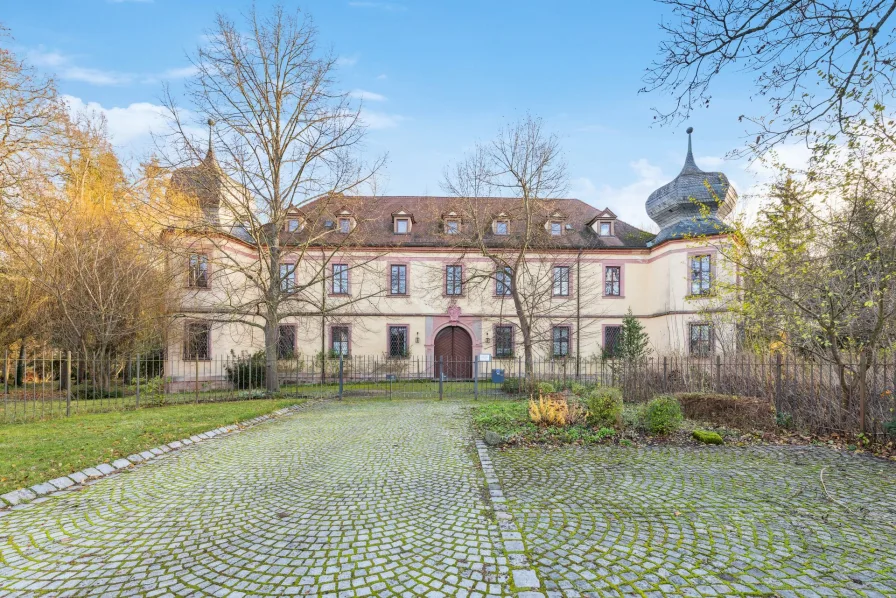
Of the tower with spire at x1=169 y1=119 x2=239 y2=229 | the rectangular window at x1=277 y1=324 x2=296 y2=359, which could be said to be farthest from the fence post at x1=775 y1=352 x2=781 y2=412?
the rectangular window at x1=277 y1=324 x2=296 y2=359

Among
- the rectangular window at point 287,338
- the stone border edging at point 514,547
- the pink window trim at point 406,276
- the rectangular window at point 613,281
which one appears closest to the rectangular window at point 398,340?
the pink window trim at point 406,276

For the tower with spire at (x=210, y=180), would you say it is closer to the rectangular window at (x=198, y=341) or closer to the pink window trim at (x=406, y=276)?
the rectangular window at (x=198, y=341)

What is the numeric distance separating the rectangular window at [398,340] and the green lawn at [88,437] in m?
12.7

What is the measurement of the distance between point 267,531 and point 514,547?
2166 millimetres

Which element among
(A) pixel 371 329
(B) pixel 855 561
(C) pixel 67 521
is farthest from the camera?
(A) pixel 371 329

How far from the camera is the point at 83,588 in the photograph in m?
3.05

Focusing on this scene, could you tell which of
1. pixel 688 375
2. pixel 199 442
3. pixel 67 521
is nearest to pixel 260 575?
pixel 67 521

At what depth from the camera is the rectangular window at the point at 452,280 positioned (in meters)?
24.6

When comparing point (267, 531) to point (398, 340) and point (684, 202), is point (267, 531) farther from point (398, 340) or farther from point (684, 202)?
point (684, 202)

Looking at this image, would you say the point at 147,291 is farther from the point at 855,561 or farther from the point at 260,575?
the point at 855,561

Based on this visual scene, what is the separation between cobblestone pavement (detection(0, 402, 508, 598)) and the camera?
3107 millimetres

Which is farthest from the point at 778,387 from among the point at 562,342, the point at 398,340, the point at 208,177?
the point at 398,340

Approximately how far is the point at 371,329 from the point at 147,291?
10901 mm

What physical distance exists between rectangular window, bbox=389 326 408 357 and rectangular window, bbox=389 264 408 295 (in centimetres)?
202
